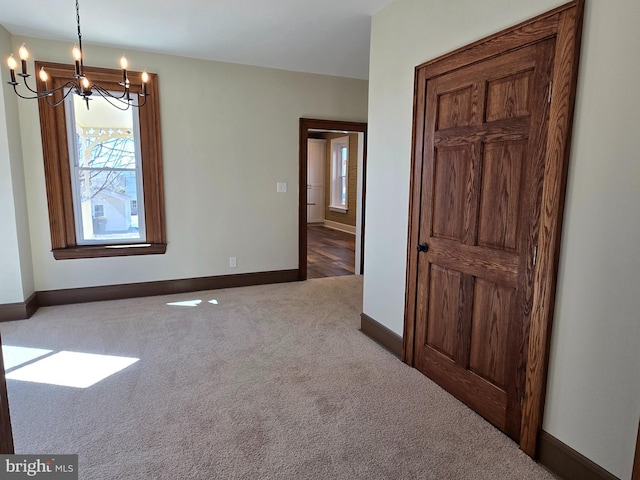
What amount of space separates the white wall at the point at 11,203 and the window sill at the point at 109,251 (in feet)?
1.12

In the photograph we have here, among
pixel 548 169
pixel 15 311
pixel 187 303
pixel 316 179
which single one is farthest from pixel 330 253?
pixel 548 169

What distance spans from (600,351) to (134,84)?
177 inches

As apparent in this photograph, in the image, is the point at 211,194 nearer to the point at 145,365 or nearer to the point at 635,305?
the point at 145,365

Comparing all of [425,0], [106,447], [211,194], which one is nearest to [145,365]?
[106,447]

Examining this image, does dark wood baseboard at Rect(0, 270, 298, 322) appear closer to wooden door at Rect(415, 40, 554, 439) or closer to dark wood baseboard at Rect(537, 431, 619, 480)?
wooden door at Rect(415, 40, 554, 439)

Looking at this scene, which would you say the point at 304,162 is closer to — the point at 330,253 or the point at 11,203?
the point at 330,253

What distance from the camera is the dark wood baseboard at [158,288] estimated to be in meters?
4.12

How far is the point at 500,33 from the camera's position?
2014mm

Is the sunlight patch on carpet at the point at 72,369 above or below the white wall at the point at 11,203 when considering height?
below

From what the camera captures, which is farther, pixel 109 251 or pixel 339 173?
pixel 339 173

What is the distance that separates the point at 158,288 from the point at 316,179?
705 cm

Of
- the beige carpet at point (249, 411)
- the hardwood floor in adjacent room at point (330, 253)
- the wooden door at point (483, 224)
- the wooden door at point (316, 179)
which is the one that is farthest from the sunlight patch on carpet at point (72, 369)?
the wooden door at point (316, 179)

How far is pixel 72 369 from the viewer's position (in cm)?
276

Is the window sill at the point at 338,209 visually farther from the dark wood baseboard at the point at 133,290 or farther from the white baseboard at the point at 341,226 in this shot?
the dark wood baseboard at the point at 133,290
